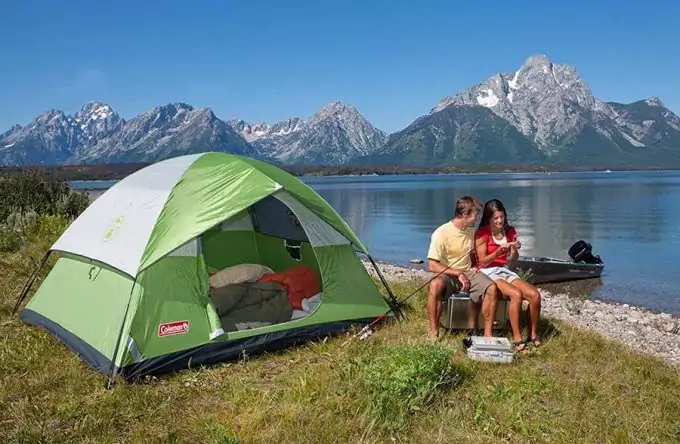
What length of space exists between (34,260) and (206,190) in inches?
236

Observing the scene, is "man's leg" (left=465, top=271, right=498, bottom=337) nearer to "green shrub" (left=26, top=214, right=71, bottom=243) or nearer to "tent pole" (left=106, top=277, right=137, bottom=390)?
"tent pole" (left=106, top=277, right=137, bottom=390)

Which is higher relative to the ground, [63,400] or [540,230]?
[63,400]

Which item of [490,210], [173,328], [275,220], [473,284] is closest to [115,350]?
[173,328]

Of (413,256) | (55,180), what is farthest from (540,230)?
(55,180)

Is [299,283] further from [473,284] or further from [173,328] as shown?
[473,284]

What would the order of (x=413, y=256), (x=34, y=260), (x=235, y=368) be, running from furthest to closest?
(x=413, y=256)
(x=34, y=260)
(x=235, y=368)

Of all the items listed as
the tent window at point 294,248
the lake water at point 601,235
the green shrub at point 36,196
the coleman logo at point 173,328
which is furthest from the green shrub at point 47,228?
the lake water at point 601,235

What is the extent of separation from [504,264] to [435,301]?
1114mm

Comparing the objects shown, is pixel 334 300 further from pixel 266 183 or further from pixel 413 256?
pixel 413 256

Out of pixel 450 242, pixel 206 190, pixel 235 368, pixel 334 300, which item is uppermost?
pixel 206 190

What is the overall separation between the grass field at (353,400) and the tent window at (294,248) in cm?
264

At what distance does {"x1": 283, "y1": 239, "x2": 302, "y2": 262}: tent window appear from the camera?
8.79 metres

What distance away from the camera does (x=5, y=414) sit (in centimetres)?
479

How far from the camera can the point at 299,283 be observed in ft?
26.0
